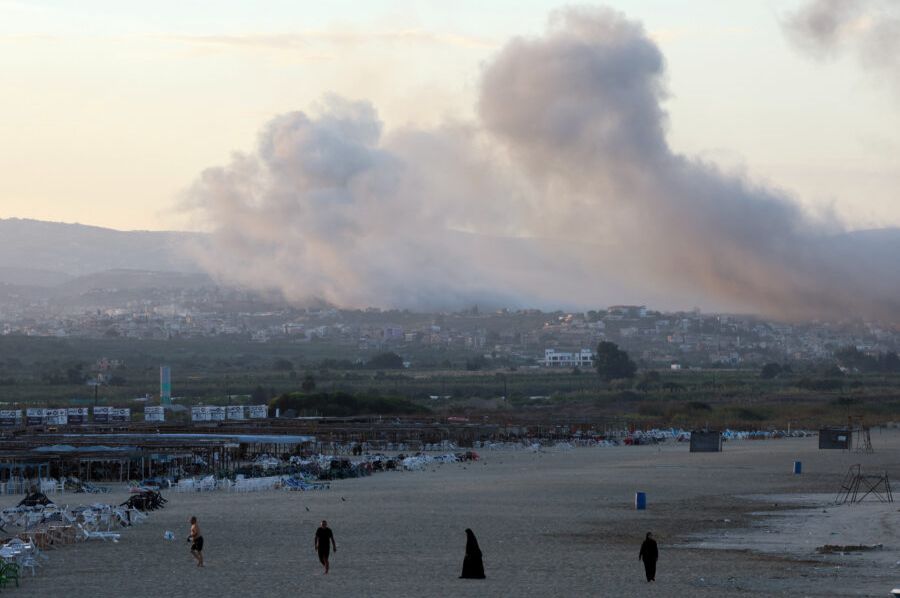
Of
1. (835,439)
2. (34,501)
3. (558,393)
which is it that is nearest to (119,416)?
(835,439)

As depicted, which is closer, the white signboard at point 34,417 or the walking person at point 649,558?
the walking person at point 649,558

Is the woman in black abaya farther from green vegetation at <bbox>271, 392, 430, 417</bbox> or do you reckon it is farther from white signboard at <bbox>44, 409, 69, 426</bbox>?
green vegetation at <bbox>271, 392, 430, 417</bbox>

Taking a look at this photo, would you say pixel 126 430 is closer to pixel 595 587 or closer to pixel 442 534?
pixel 442 534

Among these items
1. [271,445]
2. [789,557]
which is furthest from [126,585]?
[271,445]

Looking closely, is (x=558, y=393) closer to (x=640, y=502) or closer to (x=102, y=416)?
(x=102, y=416)

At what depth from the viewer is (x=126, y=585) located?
1217 inches

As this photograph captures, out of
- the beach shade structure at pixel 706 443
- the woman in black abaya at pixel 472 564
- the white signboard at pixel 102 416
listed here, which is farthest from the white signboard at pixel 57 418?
the woman in black abaya at pixel 472 564

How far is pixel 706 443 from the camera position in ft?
294

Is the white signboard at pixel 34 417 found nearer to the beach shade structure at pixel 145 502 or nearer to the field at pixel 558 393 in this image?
the field at pixel 558 393

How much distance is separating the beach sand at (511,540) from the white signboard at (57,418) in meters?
43.7

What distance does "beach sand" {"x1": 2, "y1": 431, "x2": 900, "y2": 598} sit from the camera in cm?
3070

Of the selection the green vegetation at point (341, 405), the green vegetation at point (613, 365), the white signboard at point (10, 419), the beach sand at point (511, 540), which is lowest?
the beach sand at point (511, 540)

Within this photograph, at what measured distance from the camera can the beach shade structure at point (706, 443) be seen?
8883 cm

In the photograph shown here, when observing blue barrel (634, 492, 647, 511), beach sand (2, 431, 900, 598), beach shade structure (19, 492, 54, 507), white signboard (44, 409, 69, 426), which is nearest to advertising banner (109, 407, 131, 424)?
white signboard (44, 409, 69, 426)
